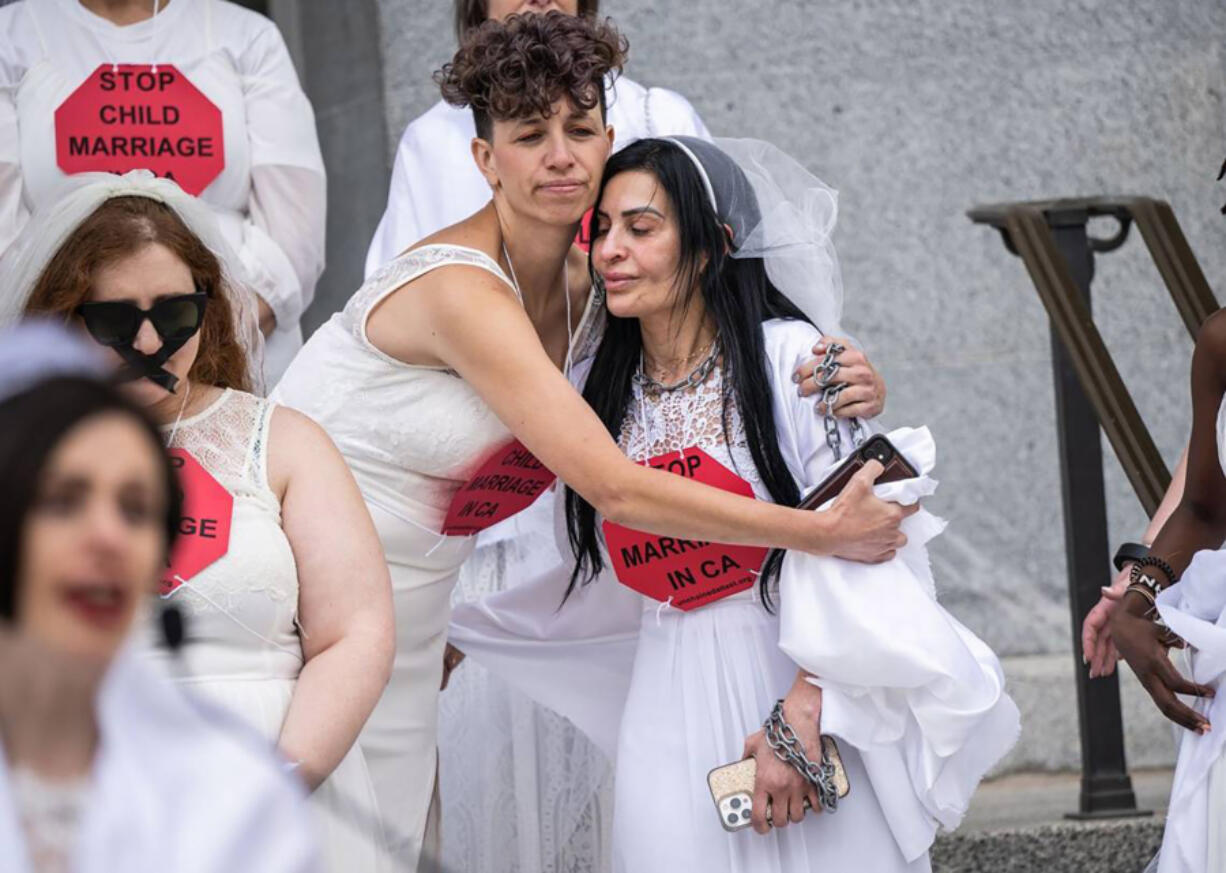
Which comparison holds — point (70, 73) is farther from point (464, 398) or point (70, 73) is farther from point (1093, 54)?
point (1093, 54)

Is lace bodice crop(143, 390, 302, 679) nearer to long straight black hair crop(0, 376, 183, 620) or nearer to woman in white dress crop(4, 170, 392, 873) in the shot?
woman in white dress crop(4, 170, 392, 873)

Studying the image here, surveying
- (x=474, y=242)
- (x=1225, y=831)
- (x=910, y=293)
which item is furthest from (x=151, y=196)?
(x=910, y=293)

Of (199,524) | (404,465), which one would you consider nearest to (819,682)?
(404,465)

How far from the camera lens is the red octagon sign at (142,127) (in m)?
4.03

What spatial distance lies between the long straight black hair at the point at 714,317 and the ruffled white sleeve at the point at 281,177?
1.19 m

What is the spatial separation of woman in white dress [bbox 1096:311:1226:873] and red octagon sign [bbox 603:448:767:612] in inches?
22.5

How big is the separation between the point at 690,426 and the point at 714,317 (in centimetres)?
→ 18

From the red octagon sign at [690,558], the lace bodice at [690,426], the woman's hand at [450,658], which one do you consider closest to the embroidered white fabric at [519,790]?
the woman's hand at [450,658]

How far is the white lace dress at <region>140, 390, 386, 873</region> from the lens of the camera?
2.63m

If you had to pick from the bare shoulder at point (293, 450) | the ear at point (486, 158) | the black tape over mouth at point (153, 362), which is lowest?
the bare shoulder at point (293, 450)

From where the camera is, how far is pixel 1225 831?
105 inches

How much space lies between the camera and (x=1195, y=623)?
107 inches

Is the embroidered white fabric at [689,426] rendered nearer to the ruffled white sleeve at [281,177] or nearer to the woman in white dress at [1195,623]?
the woman in white dress at [1195,623]

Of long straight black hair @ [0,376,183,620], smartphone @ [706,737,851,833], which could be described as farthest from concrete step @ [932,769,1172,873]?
long straight black hair @ [0,376,183,620]
